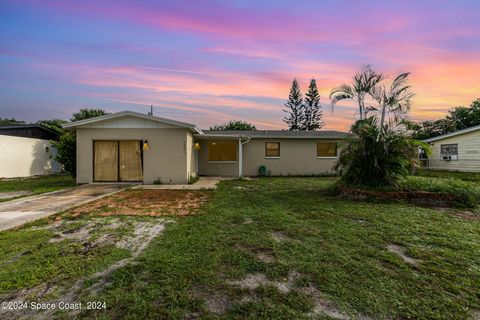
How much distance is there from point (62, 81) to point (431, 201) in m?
17.0

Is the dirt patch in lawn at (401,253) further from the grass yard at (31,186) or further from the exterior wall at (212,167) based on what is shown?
the exterior wall at (212,167)

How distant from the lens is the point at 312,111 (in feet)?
122

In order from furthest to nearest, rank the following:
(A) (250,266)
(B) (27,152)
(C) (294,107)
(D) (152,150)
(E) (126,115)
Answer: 1. (C) (294,107)
2. (B) (27,152)
3. (D) (152,150)
4. (E) (126,115)
5. (A) (250,266)

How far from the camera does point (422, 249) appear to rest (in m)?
3.23

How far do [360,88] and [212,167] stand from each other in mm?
A: 8967

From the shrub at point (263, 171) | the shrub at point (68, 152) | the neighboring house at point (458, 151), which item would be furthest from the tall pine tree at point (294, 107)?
the shrub at point (68, 152)

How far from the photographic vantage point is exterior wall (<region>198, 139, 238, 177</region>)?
14336mm

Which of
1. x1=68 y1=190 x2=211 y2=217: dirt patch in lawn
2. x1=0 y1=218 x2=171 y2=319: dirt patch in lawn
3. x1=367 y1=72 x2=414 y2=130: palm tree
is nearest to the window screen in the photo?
x1=367 y1=72 x2=414 y2=130: palm tree

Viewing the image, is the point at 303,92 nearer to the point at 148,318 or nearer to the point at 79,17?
the point at 79,17

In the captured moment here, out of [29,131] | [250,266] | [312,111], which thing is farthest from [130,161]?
[312,111]

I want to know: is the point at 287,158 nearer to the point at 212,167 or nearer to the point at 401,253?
the point at 212,167

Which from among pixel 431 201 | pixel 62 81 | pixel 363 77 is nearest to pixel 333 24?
pixel 363 77

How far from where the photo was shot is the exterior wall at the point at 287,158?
14516 mm

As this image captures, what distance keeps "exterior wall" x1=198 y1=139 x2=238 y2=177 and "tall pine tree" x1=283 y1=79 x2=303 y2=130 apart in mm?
25628
